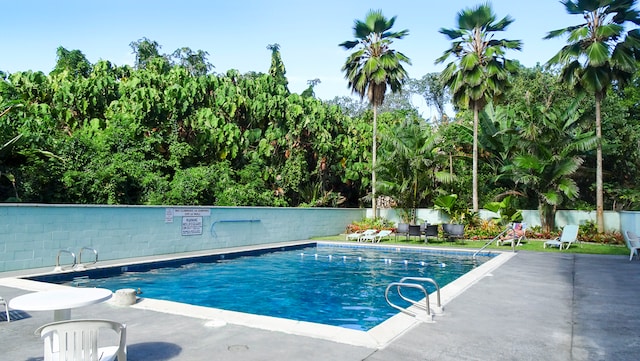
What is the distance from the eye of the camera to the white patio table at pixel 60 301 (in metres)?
4.00

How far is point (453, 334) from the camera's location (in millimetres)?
5762

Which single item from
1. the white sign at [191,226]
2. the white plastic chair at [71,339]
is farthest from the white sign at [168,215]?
the white plastic chair at [71,339]

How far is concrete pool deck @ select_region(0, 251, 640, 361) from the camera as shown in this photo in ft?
16.2

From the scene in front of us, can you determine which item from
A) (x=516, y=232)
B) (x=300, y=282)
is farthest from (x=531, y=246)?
(x=300, y=282)

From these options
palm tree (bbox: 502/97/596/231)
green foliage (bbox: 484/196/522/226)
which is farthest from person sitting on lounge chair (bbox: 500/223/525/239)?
palm tree (bbox: 502/97/596/231)

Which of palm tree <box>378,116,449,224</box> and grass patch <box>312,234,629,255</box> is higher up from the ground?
palm tree <box>378,116,449,224</box>

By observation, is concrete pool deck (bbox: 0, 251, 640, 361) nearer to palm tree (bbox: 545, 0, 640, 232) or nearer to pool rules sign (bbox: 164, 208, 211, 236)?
pool rules sign (bbox: 164, 208, 211, 236)

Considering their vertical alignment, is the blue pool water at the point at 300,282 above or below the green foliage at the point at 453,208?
below

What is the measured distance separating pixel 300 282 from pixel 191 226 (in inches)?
211

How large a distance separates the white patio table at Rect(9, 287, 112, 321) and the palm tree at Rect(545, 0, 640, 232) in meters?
21.5

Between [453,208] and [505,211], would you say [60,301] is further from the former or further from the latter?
[505,211]

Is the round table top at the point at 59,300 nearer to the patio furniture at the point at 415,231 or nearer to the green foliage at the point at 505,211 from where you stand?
the patio furniture at the point at 415,231

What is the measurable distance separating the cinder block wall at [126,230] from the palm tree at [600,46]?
46.9ft

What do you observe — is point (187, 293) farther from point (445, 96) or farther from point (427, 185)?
point (445, 96)
